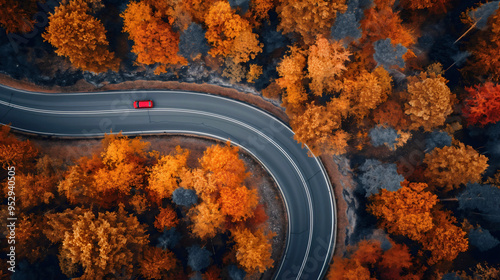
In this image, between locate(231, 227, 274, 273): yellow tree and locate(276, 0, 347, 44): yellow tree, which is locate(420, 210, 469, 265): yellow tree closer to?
locate(231, 227, 274, 273): yellow tree

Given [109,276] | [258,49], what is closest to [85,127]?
[109,276]

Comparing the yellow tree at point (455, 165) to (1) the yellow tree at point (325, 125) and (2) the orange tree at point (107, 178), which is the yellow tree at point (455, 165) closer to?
(1) the yellow tree at point (325, 125)

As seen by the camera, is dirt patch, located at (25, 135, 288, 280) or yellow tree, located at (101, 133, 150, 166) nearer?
yellow tree, located at (101, 133, 150, 166)

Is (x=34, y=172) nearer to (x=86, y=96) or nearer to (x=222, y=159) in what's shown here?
(x=86, y=96)

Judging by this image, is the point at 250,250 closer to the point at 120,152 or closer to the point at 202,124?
the point at 202,124

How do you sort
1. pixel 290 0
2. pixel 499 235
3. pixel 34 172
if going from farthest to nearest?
pixel 34 172, pixel 499 235, pixel 290 0

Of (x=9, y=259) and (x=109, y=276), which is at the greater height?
(x=9, y=259)

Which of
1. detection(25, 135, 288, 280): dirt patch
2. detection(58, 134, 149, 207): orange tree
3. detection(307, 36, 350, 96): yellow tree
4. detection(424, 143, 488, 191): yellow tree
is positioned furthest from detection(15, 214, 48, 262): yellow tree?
detection(424, 143, 488, 191): yellow tree
